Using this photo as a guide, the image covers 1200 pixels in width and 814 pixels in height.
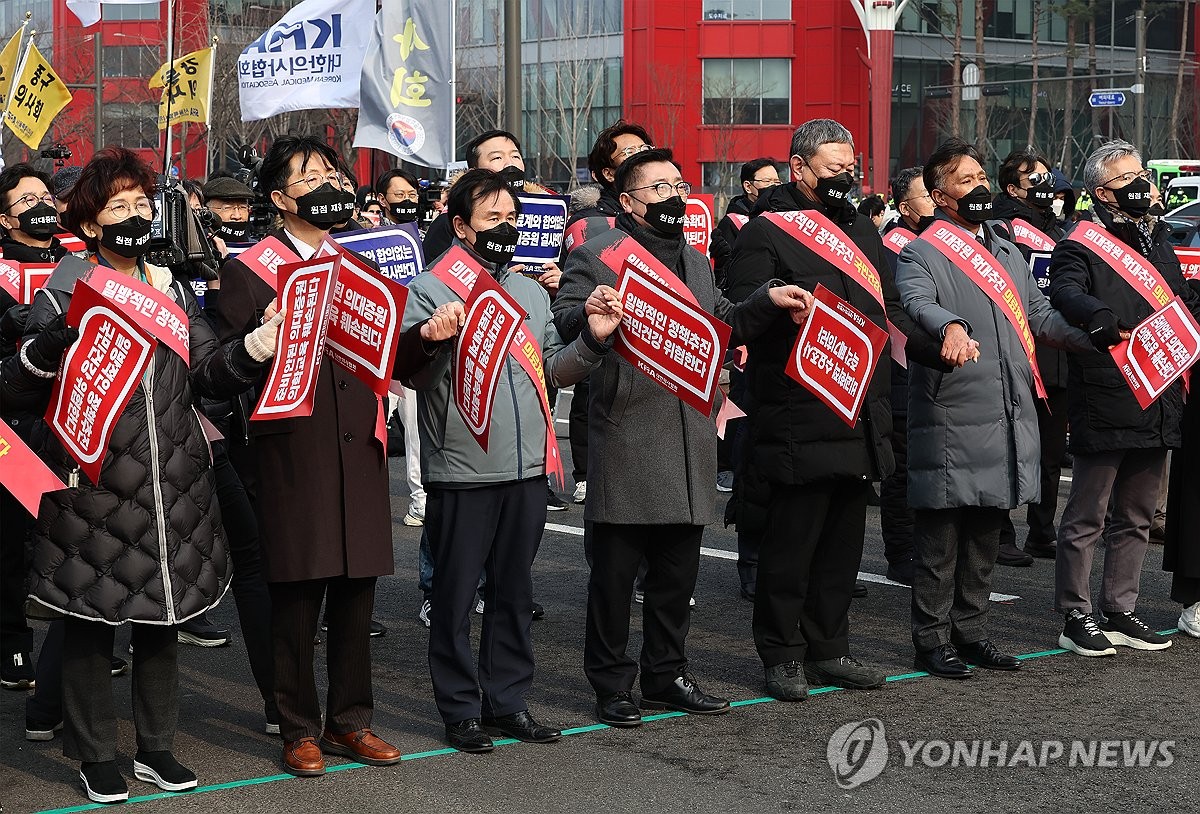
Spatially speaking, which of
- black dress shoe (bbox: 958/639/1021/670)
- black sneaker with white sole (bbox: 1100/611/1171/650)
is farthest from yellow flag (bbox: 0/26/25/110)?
black sneaker with white sole (bbox: 1100/611/1171/650)

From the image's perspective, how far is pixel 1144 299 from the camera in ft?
24.2

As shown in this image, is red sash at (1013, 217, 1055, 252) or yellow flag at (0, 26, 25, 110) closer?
red sash at (1013, 217, 1055, 252)

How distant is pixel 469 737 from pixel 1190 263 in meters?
4.52

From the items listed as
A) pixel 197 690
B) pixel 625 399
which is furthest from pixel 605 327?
pixel 197 690

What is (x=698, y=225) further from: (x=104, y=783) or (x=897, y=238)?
(x=104, y=783)

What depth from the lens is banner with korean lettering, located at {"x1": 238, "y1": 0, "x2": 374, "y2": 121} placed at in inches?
547

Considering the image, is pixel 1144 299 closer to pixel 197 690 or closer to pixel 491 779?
pixel 491 779

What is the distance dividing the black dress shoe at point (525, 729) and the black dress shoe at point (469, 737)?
0.10 metres

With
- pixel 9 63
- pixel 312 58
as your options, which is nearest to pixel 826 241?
pixel 312 58

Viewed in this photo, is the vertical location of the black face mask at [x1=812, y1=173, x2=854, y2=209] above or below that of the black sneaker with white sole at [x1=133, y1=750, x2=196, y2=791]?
above

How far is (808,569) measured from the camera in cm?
674

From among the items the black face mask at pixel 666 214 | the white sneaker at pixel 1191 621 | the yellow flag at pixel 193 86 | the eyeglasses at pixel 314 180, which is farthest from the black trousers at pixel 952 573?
the yellow flag at pixel 193 86

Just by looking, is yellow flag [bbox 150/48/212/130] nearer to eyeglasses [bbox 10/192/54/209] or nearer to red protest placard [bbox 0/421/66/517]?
eyeglasses [bbox 10/192/54/209]

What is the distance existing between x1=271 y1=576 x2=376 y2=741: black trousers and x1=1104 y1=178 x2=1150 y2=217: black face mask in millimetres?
3876
